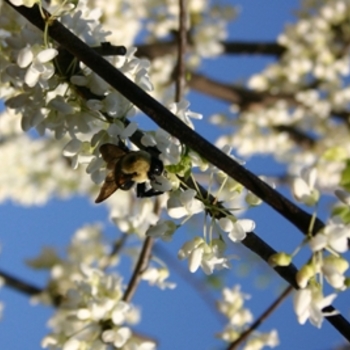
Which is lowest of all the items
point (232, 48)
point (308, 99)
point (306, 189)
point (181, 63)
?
point (306, 189)

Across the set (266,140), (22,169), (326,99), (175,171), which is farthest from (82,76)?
(22,169)

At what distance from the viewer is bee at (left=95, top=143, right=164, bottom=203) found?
84 centimetres

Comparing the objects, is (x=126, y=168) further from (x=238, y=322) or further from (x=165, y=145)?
(x=238, y=322)

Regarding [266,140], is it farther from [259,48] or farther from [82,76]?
[82,76]

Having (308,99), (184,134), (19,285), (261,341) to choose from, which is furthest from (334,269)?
(308,99)

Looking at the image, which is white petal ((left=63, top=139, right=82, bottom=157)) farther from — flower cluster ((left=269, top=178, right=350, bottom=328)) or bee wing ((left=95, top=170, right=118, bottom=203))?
flower cluster ((left=269, top=178, right=350, bottom=328))

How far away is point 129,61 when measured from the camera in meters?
1.00

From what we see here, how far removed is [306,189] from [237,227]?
0.10 m

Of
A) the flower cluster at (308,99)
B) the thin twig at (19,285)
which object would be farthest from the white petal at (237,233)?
the flower cluster at (308,99)

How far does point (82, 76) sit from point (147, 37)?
106 inches

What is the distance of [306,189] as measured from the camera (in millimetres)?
805

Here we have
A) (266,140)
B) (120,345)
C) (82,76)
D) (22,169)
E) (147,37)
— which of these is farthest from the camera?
(22,169)

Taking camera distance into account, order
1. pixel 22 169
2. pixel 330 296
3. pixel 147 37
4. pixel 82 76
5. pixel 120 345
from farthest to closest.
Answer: pixel 22 169, pixel 147 37, pixel 120 345, pixel 82 76, pixel 330 296

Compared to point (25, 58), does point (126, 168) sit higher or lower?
lower
